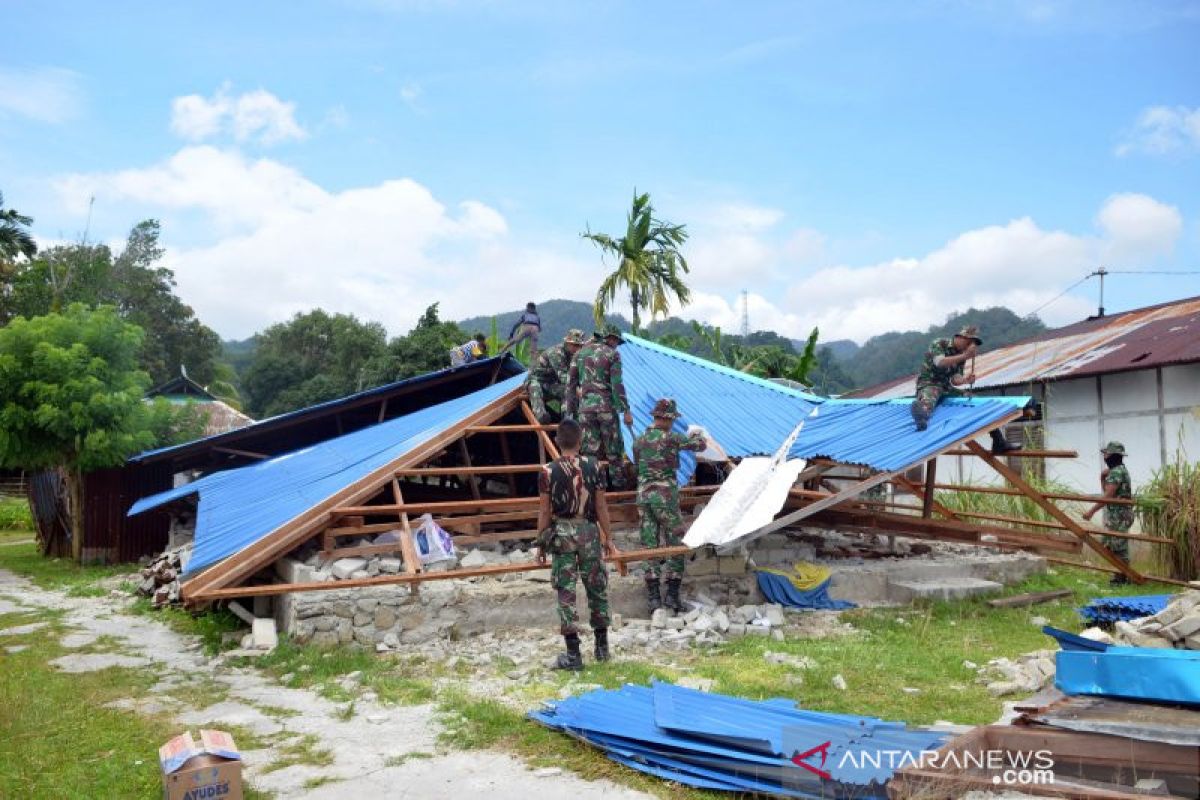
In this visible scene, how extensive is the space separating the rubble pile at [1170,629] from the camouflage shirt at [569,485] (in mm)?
4062

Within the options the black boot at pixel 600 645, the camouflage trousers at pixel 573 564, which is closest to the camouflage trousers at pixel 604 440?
the camouflage trousers at pixel 573 564

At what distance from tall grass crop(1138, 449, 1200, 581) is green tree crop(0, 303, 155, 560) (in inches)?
630

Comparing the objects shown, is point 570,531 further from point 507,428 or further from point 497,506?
point 507,428

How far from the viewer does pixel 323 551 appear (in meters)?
8.23

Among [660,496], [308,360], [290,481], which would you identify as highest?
[308,360]

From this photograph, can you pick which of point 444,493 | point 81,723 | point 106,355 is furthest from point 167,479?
point 81,723

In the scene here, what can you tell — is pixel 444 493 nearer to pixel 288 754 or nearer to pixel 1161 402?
pixel 288 754

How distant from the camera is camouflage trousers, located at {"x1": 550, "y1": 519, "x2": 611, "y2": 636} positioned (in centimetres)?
665

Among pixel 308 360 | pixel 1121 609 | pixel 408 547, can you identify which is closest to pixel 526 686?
pixel 408 547

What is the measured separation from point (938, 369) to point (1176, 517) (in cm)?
394

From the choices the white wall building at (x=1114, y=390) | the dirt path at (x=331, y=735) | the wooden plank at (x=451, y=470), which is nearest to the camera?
the dirt path at (x=331, y=735)

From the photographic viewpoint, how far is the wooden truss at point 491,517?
24.6 ft

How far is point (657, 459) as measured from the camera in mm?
8352

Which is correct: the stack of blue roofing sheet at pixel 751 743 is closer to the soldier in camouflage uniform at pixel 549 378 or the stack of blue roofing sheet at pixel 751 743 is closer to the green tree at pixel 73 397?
the soldier in camouflage uniform at pixel 549 378
